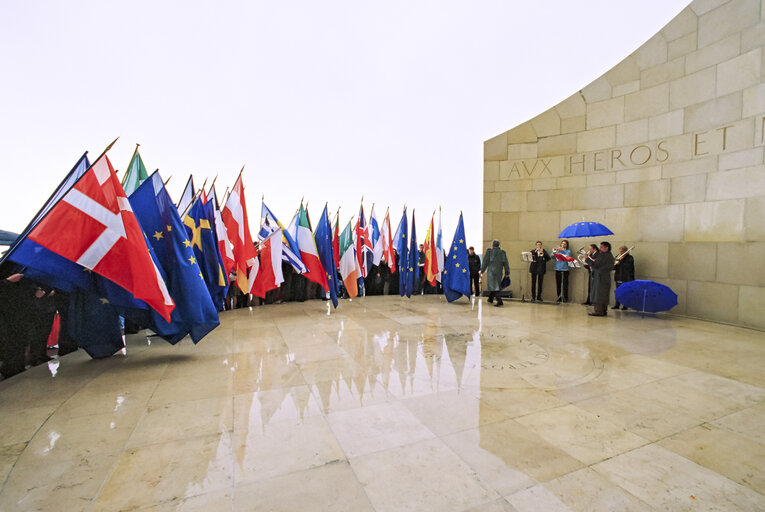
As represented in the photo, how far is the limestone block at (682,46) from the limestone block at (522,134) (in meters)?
3.56

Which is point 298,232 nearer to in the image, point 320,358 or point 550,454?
point 320,358

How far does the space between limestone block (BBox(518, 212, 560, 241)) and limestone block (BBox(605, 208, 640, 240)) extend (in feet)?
4.61

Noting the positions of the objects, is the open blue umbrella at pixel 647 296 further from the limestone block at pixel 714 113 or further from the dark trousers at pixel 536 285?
the limestone block at pixel 714 113

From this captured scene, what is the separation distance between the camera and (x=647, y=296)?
24.7 feet

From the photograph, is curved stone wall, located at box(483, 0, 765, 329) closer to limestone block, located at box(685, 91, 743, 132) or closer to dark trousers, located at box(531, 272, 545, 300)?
limestone block, located at box(685, 91, 743, 132)

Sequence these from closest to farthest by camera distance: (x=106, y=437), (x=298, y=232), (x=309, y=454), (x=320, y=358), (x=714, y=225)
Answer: (x=309, y=454), (x=106, y=437), (x=320, y=358), (x=714, y=225), (x=298, y=232)

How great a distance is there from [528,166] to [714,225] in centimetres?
496

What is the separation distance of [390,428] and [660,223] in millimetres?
9247

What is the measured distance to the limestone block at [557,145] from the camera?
35.2 ft

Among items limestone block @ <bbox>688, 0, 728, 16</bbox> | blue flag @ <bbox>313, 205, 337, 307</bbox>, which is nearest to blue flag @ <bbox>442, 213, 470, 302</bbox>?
blue flag @ <bbox>313, 205, 337, 307</bbox>

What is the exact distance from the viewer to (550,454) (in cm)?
274

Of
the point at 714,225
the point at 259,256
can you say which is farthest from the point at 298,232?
the point at 714,225

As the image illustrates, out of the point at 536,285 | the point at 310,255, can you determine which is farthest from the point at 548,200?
the point at 310,255

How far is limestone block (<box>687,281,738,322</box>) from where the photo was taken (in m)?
7.59
